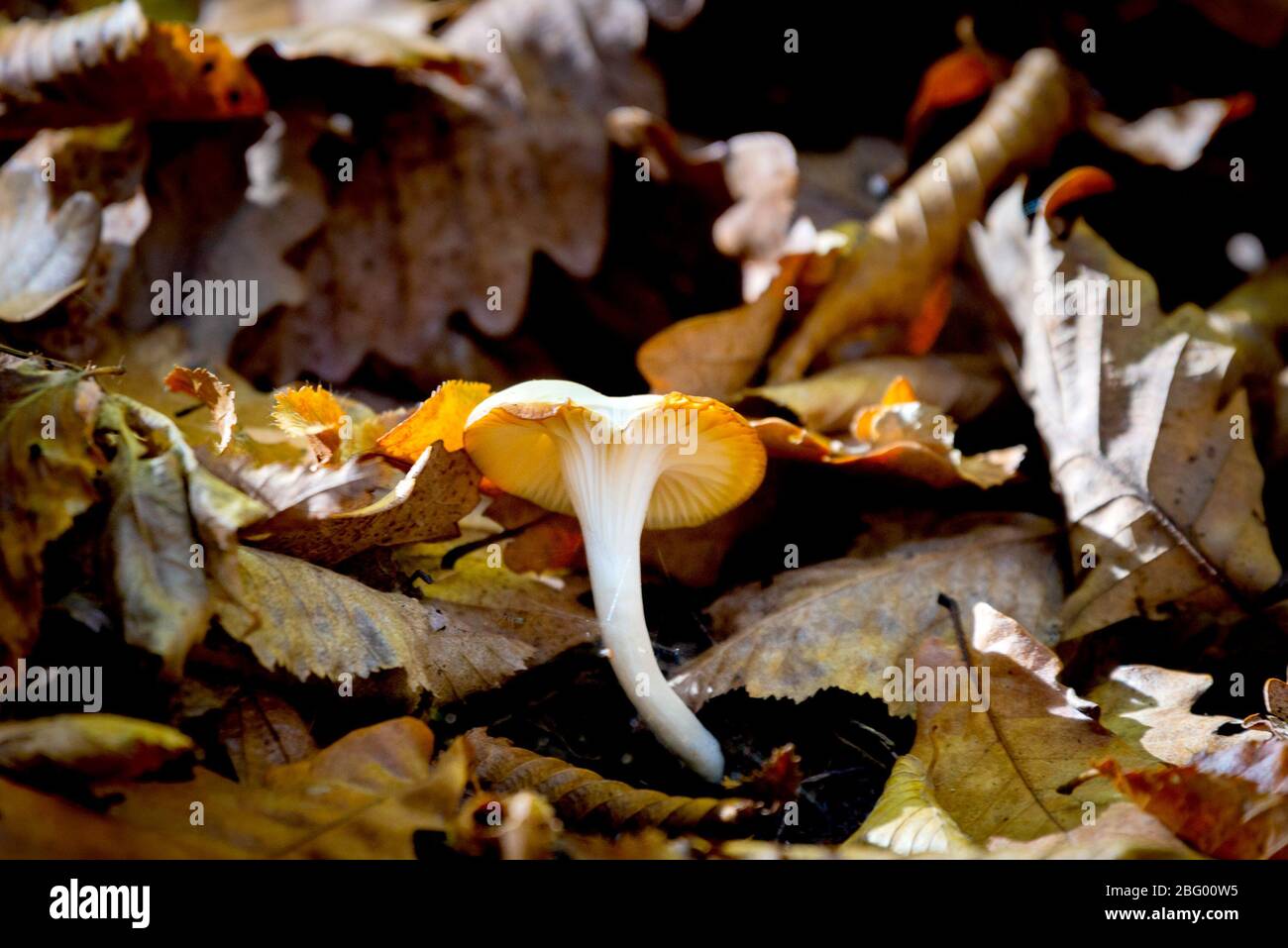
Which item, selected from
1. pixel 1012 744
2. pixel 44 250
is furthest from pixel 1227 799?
pixel 44 250

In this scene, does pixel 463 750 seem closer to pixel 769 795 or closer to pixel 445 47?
pixel 769 795

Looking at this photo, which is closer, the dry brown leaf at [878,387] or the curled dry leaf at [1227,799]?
the curled dry leaf at [1227,799]

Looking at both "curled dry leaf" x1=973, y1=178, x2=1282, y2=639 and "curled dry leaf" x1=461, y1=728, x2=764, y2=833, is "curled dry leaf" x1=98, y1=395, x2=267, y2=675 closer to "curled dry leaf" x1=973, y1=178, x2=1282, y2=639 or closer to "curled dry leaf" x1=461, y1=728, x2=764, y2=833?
"curled dry leaf" x1=461, y1=728, x2=764, y2=833

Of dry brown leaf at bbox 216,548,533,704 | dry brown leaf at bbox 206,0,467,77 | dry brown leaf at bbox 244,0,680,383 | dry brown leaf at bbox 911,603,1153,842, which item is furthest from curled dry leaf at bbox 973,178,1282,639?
dry brown leaf at bbox 206,0,467,77

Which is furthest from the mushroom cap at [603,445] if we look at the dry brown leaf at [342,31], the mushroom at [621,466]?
the dry brown leaf at [342,31]

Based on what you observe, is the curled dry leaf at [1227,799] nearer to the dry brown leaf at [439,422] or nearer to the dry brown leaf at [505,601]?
the dry brown leaf at [505,601]
